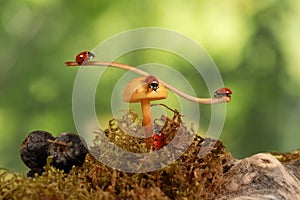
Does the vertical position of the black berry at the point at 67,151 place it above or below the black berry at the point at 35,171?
above

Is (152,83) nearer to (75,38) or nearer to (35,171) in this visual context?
(35,171)

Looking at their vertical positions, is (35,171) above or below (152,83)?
below

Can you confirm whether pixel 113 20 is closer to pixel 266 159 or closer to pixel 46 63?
pixel 46 63

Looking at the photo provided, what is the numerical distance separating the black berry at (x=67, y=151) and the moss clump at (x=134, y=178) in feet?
0.06

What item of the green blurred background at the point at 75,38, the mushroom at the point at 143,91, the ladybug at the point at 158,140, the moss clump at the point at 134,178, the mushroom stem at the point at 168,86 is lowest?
the moss clump at the point at 134,178

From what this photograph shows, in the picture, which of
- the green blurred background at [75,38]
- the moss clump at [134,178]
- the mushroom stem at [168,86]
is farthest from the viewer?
the green blurred background at [75,38]

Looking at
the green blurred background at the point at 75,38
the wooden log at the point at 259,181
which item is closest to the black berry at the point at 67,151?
the wooden log at the point at 259,181

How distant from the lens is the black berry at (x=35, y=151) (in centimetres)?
90

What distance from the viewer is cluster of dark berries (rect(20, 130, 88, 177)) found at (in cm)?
90

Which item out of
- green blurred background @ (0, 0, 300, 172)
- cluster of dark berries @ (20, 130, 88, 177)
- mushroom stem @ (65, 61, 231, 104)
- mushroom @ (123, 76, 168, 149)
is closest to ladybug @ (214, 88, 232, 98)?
mushroom stem @ (65, 61, 231, 104)

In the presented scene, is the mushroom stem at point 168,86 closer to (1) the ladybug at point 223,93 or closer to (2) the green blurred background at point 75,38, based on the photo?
(1) the ladybug at point 223,93

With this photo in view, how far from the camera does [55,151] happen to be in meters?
0.90

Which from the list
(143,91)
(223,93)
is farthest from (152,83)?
(223,93)

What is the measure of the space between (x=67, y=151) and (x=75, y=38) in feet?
2.27
